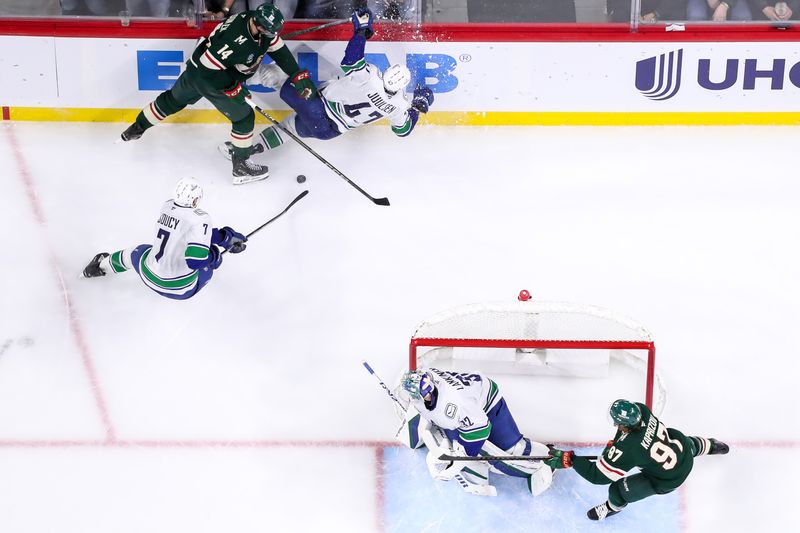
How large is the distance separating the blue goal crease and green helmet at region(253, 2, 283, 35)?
6.98 ft

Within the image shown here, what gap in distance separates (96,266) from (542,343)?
7.16 feet

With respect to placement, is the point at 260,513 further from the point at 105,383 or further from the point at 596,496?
the point at 596,496

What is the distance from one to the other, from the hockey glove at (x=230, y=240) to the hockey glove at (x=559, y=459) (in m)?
1.66

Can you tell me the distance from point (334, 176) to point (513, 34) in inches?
45.7

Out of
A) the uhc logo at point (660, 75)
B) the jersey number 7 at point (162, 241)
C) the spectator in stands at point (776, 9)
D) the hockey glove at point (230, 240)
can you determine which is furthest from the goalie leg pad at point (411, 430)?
the spectator in stands at point (776, 9)

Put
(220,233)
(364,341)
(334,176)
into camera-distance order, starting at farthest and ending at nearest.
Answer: (334,176)
(364,341)
(220,233)

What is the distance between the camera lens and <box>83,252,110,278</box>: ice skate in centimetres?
589

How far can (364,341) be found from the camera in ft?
19.2

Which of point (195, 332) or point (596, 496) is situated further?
point (195, 332)

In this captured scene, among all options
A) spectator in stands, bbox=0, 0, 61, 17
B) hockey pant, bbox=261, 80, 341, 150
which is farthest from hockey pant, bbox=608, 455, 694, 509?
spectator in stands, bbox=0, 0, 61, 17

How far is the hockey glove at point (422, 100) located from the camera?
6105 mm

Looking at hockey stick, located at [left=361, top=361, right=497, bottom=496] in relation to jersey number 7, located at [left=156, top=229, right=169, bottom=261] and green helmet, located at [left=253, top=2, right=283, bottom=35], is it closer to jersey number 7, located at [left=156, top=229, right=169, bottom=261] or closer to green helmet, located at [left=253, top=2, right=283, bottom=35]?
jersey number 7, located at [left=156, top=229, right=169, bottom=261]

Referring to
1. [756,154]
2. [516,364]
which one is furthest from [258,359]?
[756,154]

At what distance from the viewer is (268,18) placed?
571 centimetres
